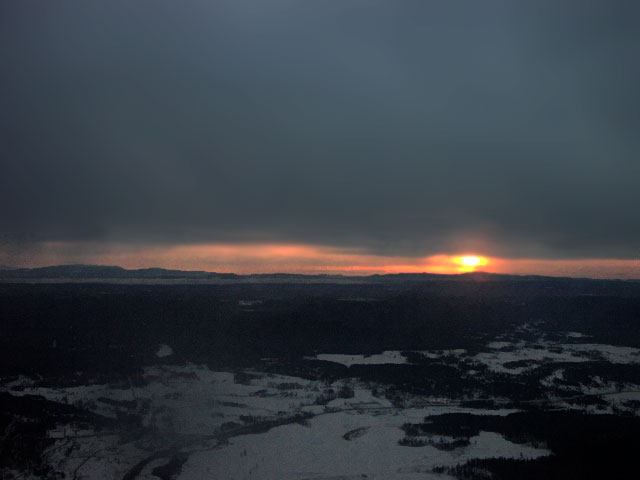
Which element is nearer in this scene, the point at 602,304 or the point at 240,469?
the point at 240,469

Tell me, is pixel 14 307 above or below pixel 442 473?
above

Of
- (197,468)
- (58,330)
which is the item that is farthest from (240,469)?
(58,330)

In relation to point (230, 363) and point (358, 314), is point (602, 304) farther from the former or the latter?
point (230, 363)

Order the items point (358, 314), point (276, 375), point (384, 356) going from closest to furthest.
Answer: point (276, 375) → point (384, 356) → point (358, 314)

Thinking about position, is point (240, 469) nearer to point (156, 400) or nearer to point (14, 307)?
point (156, 400)

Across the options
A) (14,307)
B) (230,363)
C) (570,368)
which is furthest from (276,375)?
(14,307)

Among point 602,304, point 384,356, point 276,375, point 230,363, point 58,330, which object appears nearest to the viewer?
point 276,375
